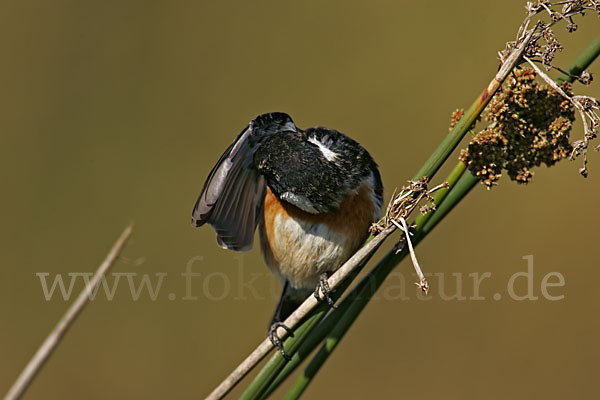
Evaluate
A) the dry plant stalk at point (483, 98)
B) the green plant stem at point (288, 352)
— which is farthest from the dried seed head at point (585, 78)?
the green plant stem at point (288, 352)

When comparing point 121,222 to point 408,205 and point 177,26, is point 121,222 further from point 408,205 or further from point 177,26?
point 408,205

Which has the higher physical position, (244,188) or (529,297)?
(529,297)

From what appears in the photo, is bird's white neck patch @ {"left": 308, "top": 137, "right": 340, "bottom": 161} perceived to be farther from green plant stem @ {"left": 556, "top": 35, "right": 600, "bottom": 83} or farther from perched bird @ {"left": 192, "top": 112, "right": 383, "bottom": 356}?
green plant stem @ {"left": 556, "top": 35, "right": 600, "bottom": 83}

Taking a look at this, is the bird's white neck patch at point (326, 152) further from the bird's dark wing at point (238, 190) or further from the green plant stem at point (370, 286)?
the green plant stem at point (370, 286)

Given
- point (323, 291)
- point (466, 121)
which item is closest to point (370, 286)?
point (323, 291)

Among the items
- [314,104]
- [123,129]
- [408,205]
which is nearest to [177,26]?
[123,129]

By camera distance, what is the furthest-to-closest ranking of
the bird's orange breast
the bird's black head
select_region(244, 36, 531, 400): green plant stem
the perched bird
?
the bird's orange breast
the bird's black head
the perched bird
select_region(244, 36, 531, 400): green plant stem

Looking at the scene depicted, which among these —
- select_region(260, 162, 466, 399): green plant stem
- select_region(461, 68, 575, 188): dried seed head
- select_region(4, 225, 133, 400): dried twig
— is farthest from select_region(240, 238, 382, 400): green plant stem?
select_region(4, 225, 133, 400): dried twig

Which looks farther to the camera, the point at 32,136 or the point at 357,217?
the point at 32,136

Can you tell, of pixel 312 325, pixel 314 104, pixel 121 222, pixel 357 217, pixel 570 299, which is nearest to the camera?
pixel 312 325

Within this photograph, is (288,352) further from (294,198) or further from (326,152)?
(326,152)
